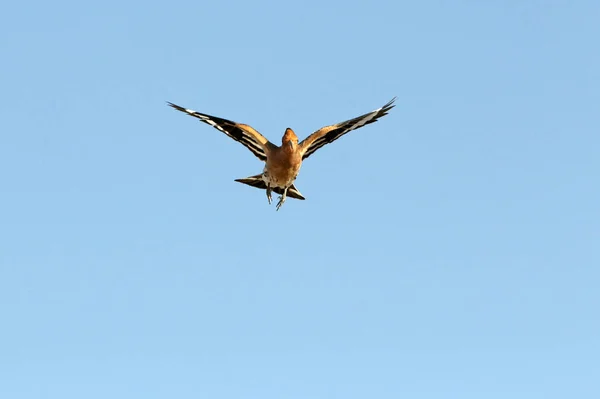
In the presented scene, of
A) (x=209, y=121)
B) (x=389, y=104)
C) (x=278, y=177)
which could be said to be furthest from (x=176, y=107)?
(x=389, y=104)

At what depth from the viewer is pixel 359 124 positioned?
47.4 meters

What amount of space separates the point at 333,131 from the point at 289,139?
208 centimetres

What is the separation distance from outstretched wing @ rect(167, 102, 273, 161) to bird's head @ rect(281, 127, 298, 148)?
0.69 meters

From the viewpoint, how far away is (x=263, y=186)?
48.6 m

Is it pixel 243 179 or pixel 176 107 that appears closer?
pixel 176 107

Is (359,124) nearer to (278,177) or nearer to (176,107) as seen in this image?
(278,177)

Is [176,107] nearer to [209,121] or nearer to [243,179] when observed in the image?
[209,121]

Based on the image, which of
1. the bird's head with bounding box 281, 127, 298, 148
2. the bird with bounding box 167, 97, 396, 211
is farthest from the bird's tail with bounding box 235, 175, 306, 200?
the bird's head with bounding box 281, 127, 298, 148

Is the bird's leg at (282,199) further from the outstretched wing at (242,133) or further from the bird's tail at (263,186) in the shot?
the outstretched wing at (242,133)

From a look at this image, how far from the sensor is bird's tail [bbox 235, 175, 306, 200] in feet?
158

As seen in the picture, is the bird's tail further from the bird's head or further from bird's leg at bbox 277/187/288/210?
the bird's head

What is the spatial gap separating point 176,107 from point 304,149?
472cm

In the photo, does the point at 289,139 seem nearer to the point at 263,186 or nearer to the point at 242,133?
the point at 242,133

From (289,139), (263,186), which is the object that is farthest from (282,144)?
(263,186)
